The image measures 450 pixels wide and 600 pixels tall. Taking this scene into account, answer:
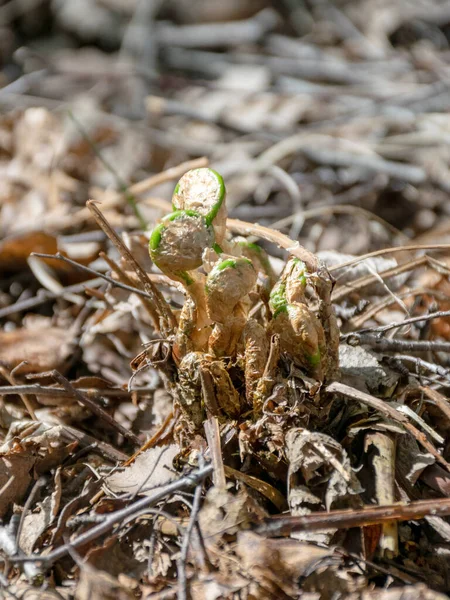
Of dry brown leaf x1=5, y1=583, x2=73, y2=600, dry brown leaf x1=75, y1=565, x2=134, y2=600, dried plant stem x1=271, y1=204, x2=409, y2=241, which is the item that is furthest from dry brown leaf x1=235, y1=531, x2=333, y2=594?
dried plant stem x1=271, y1=204, x2=409, y2=241

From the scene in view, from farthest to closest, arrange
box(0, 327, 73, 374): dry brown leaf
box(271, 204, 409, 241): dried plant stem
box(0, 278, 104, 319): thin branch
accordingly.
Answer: box(271, 204, 409, 241): dried plant stem < box(0, 278, 104, 319): thin branch < box(0, 327, 73, 374): dry brown leaf

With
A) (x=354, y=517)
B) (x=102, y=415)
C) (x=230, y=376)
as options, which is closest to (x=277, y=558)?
(x=354, y=517)

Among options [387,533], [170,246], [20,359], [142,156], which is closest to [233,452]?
[387,533]

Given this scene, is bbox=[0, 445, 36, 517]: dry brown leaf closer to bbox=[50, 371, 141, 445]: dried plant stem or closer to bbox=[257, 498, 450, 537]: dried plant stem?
bbox=[50, 371, 141, 445]: dried plant stem

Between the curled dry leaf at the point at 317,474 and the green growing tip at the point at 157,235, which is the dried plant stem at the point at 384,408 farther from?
the green growing tip at the point at 157,235

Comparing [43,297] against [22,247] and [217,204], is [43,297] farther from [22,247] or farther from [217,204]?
[217,204]

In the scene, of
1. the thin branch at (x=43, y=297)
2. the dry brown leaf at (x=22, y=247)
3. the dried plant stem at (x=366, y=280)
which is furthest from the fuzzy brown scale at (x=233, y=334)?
the dry brown leaf at (x=22, y=247)

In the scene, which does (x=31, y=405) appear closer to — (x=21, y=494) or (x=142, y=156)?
(x=21, y=494)
